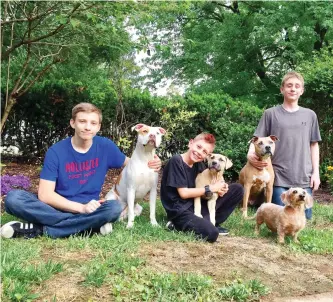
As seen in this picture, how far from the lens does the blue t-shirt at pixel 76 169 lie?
185 inches

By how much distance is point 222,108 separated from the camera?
10.1 m

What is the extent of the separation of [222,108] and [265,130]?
3.67 meters

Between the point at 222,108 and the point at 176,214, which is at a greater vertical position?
the point at 222,108

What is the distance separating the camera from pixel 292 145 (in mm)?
6312

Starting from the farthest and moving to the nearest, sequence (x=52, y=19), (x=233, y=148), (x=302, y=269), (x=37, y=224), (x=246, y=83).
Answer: (x=246, y=83), (x=233, y=148), (x=52, y=19), (x=37, y=224), (x=302, y=269)

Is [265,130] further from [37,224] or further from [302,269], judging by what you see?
[37,224]

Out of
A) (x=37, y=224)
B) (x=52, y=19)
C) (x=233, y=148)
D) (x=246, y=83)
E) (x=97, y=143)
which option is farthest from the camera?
(x=246, y=83)

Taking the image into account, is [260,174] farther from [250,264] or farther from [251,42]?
[251,42]

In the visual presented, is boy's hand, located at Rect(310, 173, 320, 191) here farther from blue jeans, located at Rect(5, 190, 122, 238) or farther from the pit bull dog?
blue jeans, located at Rect(5, 190, 122, 238)

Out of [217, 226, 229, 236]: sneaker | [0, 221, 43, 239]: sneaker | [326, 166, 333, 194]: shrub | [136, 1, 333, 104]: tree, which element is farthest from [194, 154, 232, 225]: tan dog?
[136, 1, 333, 104]: tree

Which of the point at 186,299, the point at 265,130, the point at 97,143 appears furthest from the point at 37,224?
the point at 265,130

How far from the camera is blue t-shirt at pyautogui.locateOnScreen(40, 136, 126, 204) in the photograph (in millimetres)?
4699

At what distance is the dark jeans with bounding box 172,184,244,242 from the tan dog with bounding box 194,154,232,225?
0.08 metres

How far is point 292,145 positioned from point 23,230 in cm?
374
